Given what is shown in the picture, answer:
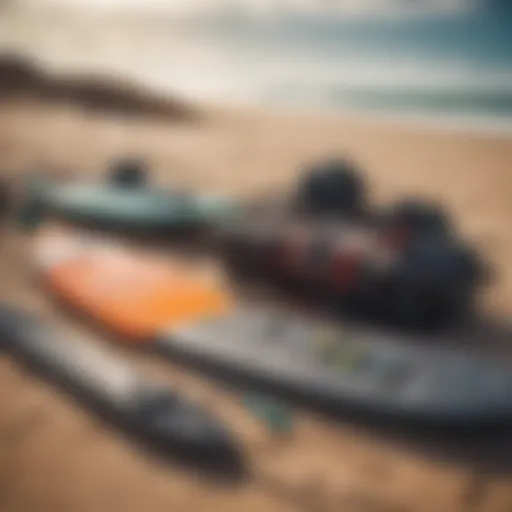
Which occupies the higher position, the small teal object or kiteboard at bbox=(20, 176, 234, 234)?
kiteboard at bbox=(20, 176, 234, 234)

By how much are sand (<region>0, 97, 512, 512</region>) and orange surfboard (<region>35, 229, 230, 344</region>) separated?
2 centimetres

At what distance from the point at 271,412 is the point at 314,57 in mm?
313

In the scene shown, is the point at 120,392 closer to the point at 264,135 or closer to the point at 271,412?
the point at 271,412

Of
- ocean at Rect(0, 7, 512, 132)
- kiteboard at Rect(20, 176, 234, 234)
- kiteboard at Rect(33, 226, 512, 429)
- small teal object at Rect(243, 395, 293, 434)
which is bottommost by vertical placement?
small teal object at Rect(243, 395, 293, 434)

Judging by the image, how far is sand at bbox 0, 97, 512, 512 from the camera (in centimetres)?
63

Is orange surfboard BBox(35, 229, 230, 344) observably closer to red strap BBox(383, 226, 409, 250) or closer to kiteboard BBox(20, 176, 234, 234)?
kiteboard BBox(20, 176, 234, 234)

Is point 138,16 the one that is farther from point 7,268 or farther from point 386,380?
point 386,380

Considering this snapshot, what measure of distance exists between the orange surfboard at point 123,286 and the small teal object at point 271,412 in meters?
0.09

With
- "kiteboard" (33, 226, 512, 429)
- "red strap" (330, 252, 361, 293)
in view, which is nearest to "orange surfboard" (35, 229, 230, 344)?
"kiteboard" (33, 226, 512, 429)

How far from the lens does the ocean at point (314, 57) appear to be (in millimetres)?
697

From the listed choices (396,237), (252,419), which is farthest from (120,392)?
(396,237)

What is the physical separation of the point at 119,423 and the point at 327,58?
36 centimetres

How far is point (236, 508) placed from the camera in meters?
0.64

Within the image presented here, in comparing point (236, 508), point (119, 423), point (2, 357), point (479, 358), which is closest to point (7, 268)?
point (2, 357)
